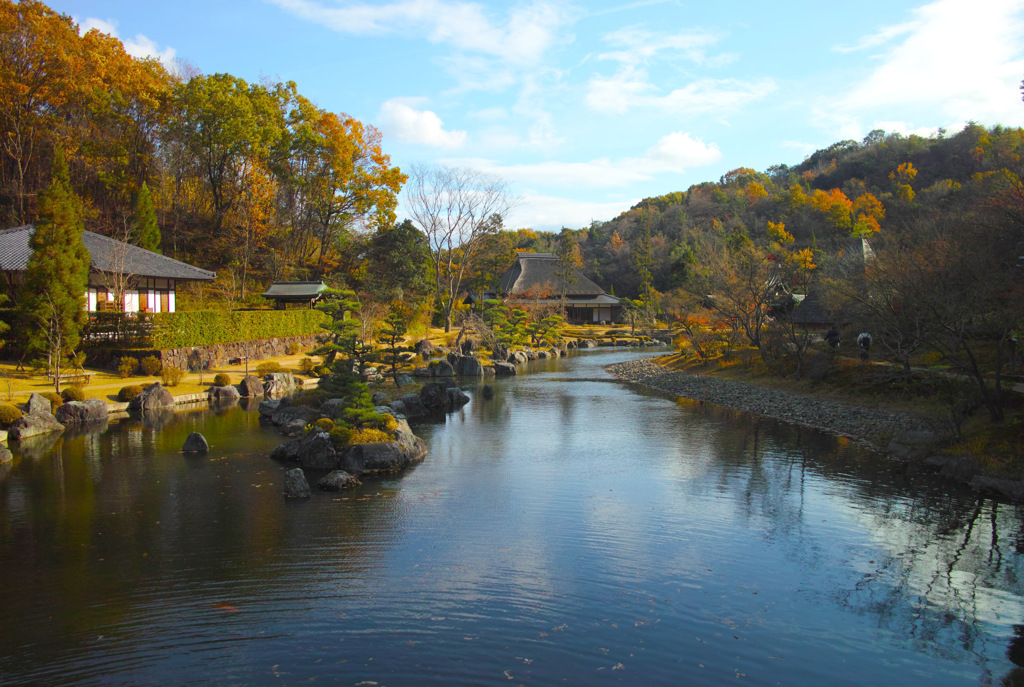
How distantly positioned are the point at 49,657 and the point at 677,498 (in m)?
8.44

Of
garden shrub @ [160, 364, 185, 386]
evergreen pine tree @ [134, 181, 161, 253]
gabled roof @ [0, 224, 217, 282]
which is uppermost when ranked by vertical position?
evergreen pine tree @ [134, 181, 161, 253]

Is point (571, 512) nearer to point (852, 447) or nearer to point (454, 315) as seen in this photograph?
point (852, 447)

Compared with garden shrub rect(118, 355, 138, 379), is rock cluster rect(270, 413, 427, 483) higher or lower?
lower

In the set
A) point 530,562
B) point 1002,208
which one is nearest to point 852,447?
point 1002,208

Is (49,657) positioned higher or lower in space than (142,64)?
lower

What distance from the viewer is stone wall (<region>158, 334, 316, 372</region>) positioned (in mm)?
23234

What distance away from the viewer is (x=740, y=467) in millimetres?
12711

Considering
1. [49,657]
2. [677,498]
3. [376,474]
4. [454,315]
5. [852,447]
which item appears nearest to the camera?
[49,657]

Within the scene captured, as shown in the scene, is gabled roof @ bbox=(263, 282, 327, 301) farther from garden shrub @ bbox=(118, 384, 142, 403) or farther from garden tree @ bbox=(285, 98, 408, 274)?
garden shrub @ bbox=(118, 384, 142, 403)

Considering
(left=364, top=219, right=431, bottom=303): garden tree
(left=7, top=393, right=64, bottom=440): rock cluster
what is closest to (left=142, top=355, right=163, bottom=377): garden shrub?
(left=7, top=393, right=64, bottom=440): rock cluster

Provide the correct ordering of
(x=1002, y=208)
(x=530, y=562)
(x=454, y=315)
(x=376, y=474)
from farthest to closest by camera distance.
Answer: (x=454, y=315), (x=1002, y=208), (x=376, y=474), (x=530, y=562)

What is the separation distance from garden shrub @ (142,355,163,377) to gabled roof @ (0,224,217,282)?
3741 millimetres

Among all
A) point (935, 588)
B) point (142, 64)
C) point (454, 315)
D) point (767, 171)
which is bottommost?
point (935, 588)

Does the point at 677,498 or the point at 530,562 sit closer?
the point at 530,562
